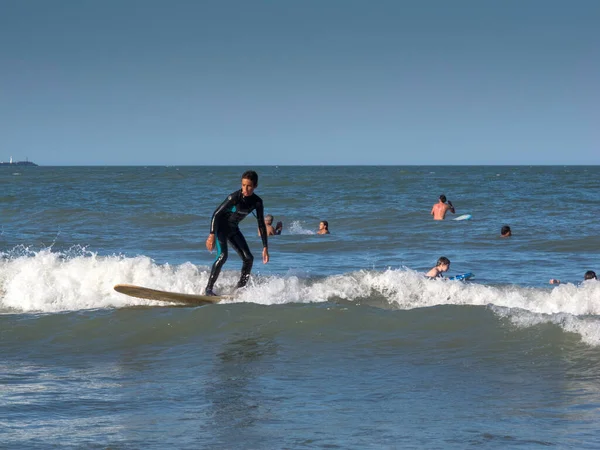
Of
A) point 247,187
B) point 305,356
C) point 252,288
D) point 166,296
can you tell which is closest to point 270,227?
point 252,288

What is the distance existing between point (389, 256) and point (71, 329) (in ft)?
30.3

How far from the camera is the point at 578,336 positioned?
7977mm

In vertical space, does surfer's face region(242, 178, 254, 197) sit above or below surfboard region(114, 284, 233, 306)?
above

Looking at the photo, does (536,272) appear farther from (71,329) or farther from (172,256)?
(71,329)

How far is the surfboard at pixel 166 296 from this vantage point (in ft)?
32.3

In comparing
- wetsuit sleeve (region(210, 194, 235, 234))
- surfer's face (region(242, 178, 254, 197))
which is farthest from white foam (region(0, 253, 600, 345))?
surfer's face (region(242, 178, 254, 197))

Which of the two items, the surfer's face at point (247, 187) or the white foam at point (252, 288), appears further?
the white foam at point (252, 288)

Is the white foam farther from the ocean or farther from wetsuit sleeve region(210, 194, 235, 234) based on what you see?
wetsuit sleeve region(210, 194, 235, 234)

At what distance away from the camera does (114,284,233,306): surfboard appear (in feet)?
32.3

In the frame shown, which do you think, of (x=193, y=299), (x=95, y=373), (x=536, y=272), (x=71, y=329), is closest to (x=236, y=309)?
(x=193, y=299)

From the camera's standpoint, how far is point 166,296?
996cm

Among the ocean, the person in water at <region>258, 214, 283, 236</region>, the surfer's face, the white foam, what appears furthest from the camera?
the person in water at <region>258, 214, 283, 236</region>

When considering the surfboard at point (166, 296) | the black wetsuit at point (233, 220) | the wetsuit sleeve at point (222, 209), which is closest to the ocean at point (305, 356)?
the surfboard at point (166, 296)

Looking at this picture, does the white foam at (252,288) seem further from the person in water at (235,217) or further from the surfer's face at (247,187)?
the surfer's face at (247,187)
